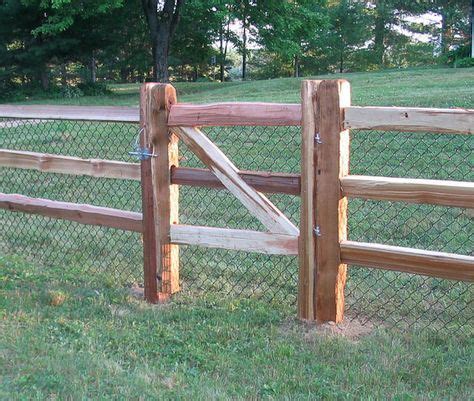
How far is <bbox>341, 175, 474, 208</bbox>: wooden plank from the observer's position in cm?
390

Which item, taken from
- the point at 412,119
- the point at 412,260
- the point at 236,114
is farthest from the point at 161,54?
the point at 412,260

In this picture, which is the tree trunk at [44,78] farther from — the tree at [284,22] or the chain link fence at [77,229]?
the chain link fence at [77,229]

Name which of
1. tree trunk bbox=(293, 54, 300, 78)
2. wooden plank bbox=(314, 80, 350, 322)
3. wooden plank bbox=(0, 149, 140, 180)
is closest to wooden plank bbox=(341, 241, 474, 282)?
wooden plank bbox=(314, 80, 350, 322)

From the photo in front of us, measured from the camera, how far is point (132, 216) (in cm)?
515

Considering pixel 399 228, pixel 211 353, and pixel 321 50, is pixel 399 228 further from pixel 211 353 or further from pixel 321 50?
pixel 321 50

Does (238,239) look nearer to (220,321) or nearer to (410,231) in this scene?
(220,321)

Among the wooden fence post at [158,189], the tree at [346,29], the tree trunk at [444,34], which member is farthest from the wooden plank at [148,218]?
the tree at [346,29]

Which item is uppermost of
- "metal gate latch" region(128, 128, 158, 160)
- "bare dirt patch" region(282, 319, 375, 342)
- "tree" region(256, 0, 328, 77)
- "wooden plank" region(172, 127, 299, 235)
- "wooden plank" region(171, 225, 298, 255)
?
"tree" region(256, 0, 328, 77)

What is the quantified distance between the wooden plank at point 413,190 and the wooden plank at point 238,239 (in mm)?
554

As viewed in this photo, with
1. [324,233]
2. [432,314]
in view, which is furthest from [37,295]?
[432,314]

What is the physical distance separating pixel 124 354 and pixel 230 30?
38167 millimetres

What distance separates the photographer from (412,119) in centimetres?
397

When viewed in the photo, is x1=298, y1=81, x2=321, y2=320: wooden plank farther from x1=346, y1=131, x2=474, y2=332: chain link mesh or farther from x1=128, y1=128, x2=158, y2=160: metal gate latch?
x1=128, y1=128, x2=158, y2=160: metal gate latch

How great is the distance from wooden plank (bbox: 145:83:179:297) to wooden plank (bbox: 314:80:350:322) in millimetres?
1195
